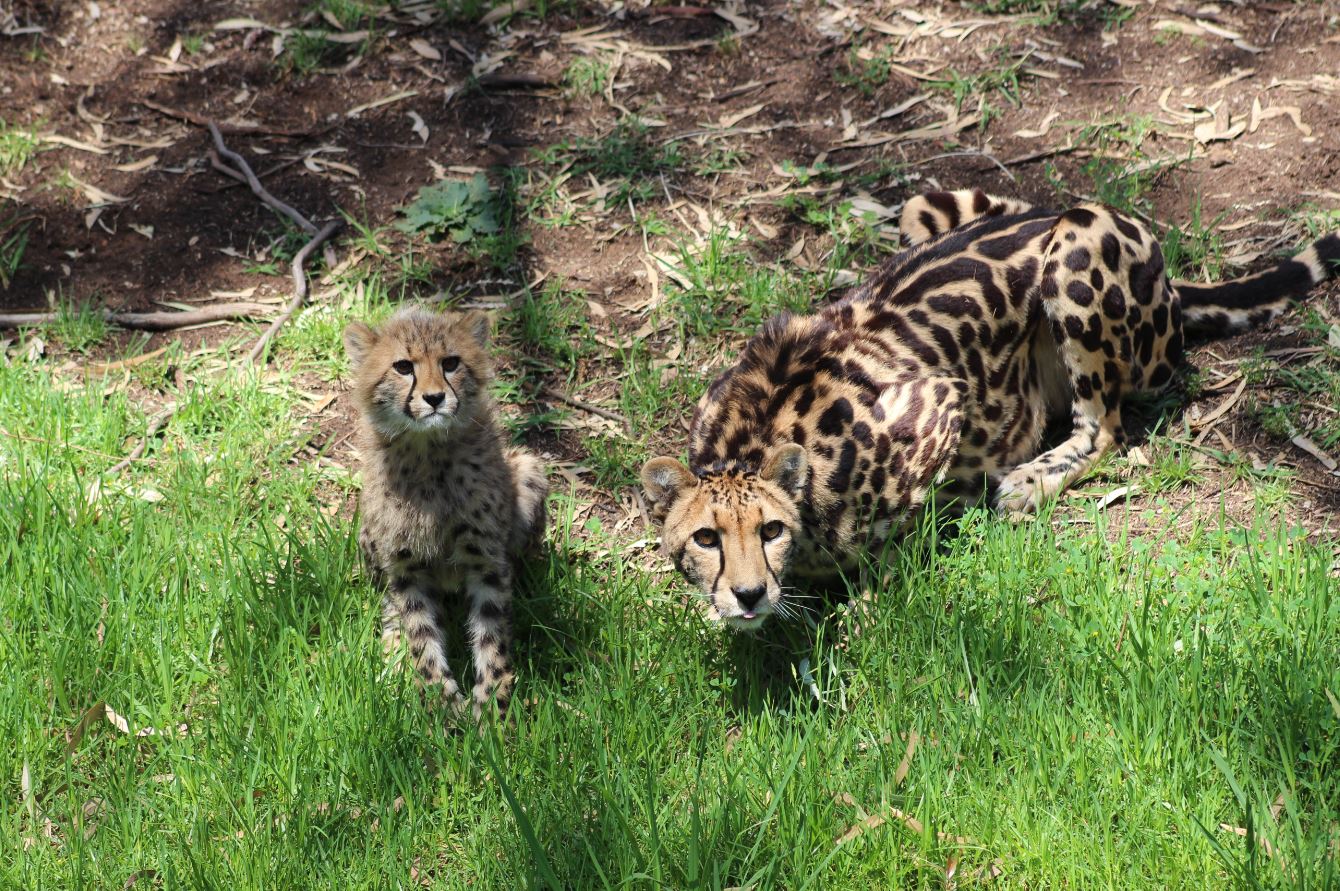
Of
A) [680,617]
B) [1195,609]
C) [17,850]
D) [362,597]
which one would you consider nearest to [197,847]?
[17,850]

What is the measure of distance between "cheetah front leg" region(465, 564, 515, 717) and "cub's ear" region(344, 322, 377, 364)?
88cm

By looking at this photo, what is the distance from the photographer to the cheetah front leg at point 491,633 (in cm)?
470

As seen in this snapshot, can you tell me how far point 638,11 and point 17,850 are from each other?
19.1ft

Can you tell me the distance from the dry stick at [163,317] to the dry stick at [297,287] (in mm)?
162

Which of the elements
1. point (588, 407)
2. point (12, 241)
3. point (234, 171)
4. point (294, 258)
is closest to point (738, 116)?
point (588, 407)

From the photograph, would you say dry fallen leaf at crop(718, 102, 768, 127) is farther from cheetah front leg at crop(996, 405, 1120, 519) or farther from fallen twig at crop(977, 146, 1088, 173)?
cheetah front leg at crop(996, 405, 1120, 519)

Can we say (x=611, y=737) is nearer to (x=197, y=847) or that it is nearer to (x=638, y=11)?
(x=197, y=847)

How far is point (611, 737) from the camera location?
14.4 feet

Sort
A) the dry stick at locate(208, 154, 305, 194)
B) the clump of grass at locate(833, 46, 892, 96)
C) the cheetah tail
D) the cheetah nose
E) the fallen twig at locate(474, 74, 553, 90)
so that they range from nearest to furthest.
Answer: the cheetah nose
the cheetah tail
the dry stick at locate(208, 154, 305, 194)
the clump of grass at locate(833, 46, 892, 96)
the fallen twig at locate(474, 74, 553, 90)

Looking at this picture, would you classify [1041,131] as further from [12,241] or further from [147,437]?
[12,241]

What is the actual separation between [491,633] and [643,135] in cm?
348

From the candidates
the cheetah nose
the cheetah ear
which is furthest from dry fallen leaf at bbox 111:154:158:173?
the cheetah nose

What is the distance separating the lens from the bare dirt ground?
21.0 ft

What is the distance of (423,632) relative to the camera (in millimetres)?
4781
